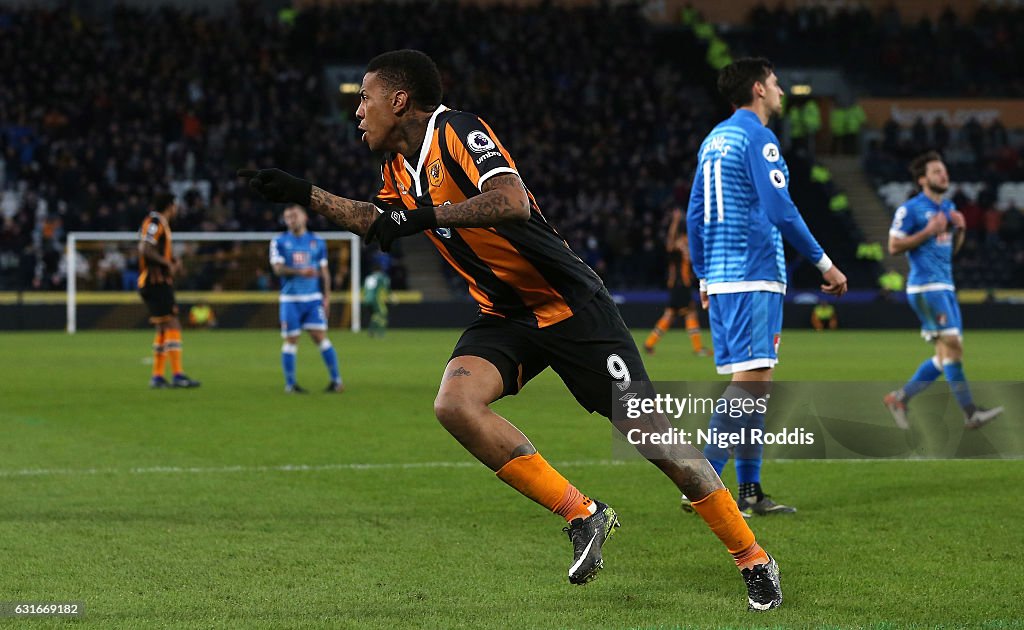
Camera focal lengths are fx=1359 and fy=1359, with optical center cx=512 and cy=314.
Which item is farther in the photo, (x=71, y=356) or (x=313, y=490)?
(x=71, y=356)

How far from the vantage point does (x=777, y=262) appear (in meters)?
7.10

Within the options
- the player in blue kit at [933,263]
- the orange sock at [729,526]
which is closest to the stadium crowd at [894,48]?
the player in blue kit at [933,263]

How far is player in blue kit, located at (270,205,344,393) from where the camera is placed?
48.6ft

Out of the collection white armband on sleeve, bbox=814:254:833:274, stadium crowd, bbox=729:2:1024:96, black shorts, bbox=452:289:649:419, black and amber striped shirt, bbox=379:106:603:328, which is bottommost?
black shorts, bbox=452:289:649:419

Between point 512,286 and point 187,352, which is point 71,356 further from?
point 512,286

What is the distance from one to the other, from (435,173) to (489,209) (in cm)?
43

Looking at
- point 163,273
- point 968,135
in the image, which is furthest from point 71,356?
point 968,135

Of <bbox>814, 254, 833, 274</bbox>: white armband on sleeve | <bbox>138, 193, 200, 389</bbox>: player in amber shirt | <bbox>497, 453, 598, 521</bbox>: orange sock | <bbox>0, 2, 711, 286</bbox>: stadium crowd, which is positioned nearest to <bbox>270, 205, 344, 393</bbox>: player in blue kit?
<bbox>138, 193, 200, 389</bbox>: player in amber shirt

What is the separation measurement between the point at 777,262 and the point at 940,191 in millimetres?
4382

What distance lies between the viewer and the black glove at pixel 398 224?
4492 mm

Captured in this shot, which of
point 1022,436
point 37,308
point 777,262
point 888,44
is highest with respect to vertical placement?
point 888,44

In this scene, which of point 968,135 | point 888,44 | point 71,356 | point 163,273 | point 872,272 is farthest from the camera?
point 888,44

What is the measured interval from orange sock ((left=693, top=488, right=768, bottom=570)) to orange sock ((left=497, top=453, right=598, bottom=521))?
42 centimetres

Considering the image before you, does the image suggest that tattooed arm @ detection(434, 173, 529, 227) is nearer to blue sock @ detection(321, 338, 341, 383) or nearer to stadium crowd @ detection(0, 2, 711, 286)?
blue sock @ detection(321, 338, 341, 383)
